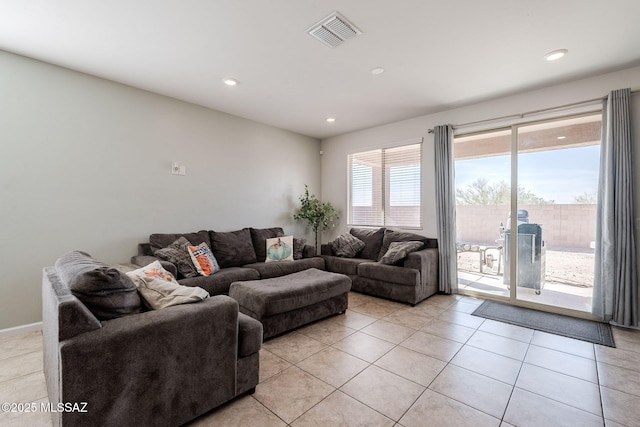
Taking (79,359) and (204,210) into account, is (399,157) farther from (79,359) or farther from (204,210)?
(79,359)

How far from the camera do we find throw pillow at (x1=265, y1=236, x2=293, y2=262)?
4.24 meters

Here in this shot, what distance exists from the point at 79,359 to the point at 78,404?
0.20m

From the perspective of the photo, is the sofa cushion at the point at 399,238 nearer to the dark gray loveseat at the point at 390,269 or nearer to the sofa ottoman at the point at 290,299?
the dark gray loveseat at the point at 390,269

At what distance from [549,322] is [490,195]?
171 cm

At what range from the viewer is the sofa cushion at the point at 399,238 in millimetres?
4277

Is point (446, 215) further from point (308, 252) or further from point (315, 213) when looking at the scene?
point (315, 213)

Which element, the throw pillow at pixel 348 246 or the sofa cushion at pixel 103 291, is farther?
the throw pillow at pixel 348 246

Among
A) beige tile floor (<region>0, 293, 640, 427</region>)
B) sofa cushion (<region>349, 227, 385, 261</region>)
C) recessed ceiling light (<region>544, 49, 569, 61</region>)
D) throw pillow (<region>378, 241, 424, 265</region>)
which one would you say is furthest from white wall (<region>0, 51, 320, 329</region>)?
recessed ceiling light (<region>544, 49, 569, 61</region>)

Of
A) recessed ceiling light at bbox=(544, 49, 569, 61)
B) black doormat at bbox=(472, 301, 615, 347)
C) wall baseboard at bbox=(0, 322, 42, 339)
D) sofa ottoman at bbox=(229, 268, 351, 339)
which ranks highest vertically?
recessed ceiling light at bbox=(544, 49, 569, 61)

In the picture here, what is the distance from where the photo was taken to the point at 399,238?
4.44m

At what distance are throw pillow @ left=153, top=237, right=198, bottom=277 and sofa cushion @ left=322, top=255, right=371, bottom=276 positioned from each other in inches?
82.5

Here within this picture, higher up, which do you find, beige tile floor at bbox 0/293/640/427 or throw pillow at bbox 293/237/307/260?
throw pillow at bbox 293/237/307/260

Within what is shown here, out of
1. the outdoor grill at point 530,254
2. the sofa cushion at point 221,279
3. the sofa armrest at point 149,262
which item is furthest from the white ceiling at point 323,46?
the sofa cushion at point 221,279

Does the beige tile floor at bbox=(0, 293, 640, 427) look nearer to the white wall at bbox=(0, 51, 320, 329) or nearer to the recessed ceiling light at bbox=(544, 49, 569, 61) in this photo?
the white wall at bbox=(0, 51, 320, 329)
